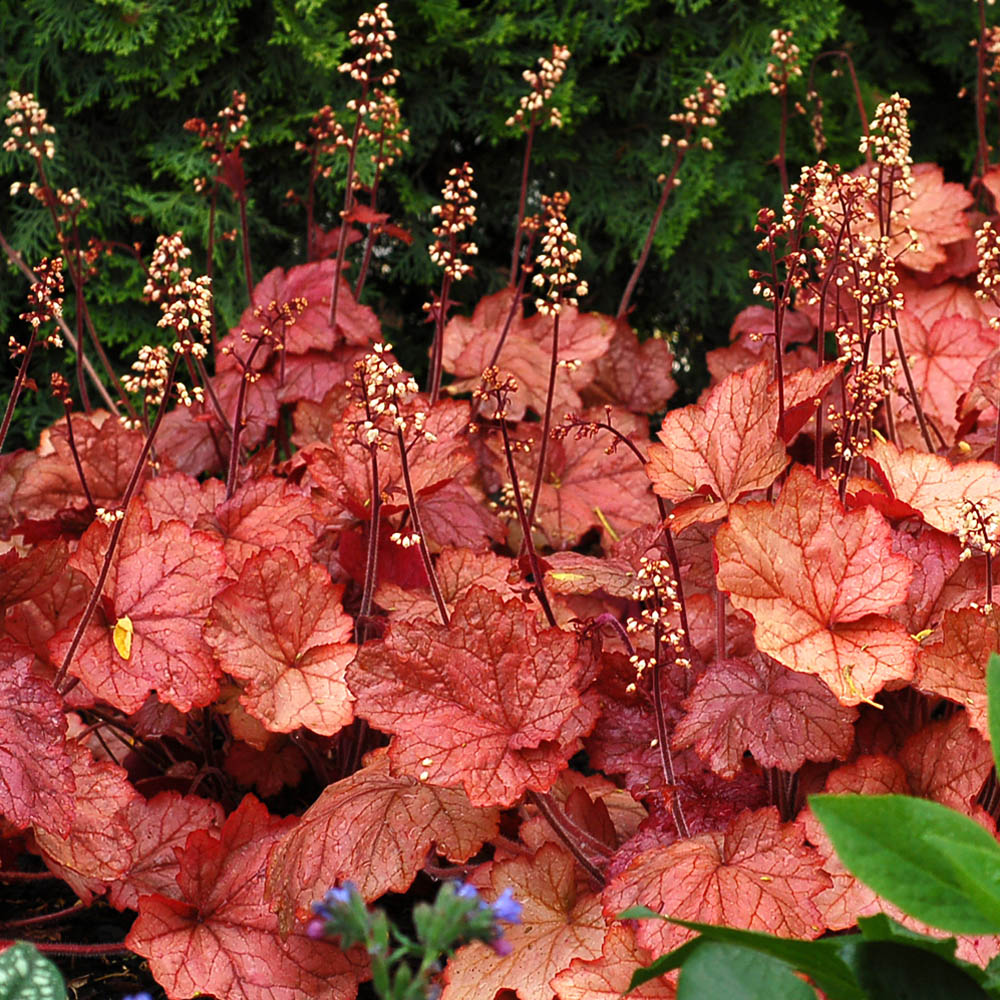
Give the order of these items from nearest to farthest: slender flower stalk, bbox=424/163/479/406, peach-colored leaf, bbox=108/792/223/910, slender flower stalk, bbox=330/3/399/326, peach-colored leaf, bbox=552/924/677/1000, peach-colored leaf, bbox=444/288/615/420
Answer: peach-colored leaf, bbox=552/924/677/1000, peach-colored leaf, bbox=108/792/223/910, slender flower stalk, bbox=424/163/479/406, slender flower stalk, bbox=330/3/399/326, peach-colored leaf, bbox=444/288/615/420

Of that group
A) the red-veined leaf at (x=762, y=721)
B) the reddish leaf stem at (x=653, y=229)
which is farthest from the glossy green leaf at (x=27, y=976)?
the reddish leaf stem at (x=653, y=229)

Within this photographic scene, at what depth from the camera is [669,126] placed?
336cm

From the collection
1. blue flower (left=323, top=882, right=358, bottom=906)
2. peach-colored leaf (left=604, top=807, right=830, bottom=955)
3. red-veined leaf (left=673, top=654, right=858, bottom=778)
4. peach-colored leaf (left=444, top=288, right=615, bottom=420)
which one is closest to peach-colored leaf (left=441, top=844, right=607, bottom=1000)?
peach-colored leaf (left=604, top=807, right=830, bottom=955)

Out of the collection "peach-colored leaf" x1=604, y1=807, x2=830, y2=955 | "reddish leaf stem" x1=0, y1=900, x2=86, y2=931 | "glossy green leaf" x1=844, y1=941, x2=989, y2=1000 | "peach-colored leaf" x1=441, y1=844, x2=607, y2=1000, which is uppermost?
"glossy green leaf" x1=844, y1=941, x2=989, y2=1000

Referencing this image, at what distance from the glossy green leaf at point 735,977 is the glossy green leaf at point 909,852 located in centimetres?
9

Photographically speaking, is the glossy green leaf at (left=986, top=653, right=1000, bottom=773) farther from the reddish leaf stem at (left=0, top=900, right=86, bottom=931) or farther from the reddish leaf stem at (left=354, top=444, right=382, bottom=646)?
the reddish leaf stem at (left=0, top=900, right=86, bottom=931)

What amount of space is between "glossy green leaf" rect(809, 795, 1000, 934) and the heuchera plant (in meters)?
0.49

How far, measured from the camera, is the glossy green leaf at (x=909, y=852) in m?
0.89

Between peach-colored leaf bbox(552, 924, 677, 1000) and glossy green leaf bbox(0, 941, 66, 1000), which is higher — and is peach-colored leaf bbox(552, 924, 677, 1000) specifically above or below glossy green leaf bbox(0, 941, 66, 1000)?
below

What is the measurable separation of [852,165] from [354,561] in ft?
7.52

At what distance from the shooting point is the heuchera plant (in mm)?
1521

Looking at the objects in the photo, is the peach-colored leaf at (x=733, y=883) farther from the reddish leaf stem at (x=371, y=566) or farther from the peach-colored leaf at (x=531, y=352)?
the peach-colored leaf at (x=531, y=352)

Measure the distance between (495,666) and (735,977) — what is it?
71 cm

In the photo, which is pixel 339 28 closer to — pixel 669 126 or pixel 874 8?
pixel 669 126
